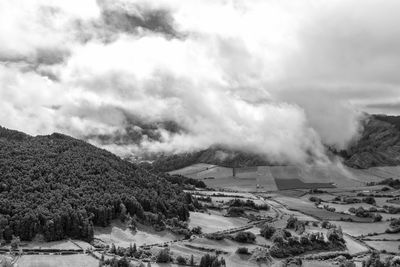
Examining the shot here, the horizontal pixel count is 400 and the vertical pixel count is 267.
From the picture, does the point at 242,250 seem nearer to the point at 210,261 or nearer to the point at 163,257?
the point at 210,261

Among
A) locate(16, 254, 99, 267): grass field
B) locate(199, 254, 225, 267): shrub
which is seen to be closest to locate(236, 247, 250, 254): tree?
locate(199, 254, 225, 267): shrub

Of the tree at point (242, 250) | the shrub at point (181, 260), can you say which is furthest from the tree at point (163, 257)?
the tree at point (242, 250)

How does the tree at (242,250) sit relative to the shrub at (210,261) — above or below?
above

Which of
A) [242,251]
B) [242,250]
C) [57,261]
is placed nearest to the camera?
[57,261]

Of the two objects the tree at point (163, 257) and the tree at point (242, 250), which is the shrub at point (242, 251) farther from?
the tree at point (163, 257)

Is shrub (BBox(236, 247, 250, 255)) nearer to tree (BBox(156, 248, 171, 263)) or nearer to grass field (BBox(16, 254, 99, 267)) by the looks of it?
tree (BBox(156, 248, 171, 263))

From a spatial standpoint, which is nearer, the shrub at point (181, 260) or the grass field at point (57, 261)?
the grass field at point (57, 261)

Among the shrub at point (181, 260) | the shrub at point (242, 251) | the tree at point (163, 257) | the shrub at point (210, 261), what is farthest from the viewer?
the shrub at point (242, 251)

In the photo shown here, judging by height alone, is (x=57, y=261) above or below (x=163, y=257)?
above

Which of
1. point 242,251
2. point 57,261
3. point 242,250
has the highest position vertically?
point 242,250

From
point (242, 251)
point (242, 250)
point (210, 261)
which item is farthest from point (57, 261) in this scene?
point (242, 250)
